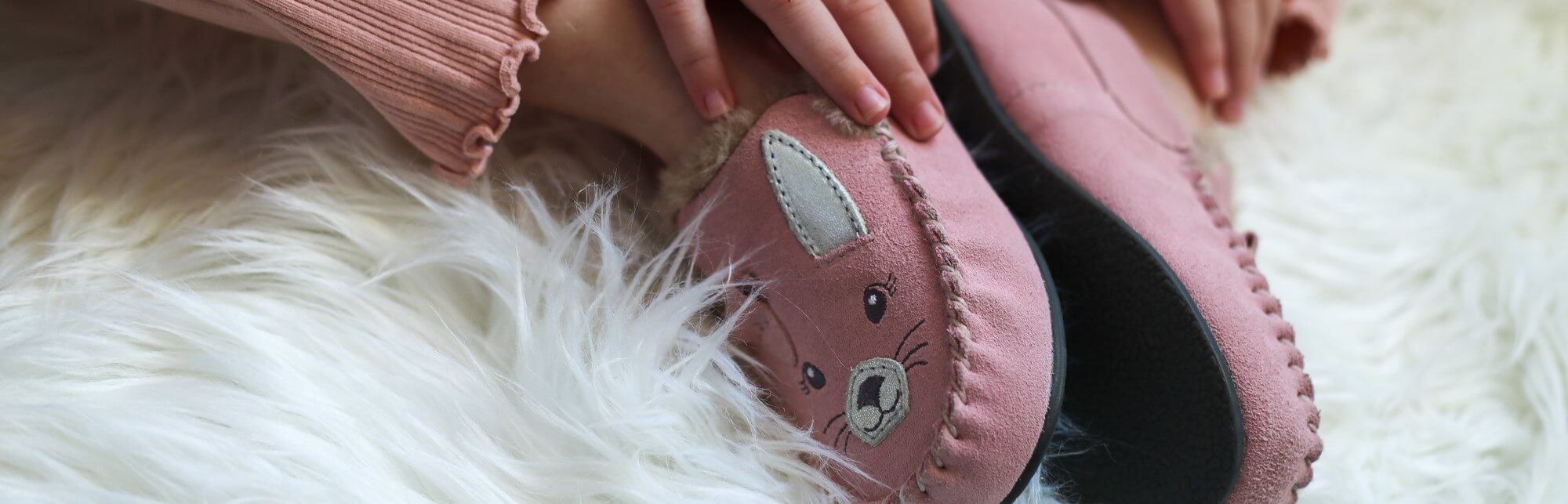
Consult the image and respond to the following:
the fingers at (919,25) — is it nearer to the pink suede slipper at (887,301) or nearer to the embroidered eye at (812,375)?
the pink suede slipper at (887,301)

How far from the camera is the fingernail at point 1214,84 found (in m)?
0.71

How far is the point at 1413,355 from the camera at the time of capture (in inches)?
23.5

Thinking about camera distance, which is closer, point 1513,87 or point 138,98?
point 138,98

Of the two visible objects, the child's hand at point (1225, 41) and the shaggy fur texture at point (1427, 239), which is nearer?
the shaggy fur texture at point (1427, 239)

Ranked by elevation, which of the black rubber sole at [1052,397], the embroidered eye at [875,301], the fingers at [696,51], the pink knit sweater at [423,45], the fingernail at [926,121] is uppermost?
the pink knit sweater at [423,45]

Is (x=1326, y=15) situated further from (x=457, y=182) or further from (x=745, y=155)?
(x=457, y=182)

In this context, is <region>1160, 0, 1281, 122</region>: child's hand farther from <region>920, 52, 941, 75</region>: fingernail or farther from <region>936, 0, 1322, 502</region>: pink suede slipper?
<region>920, 52, 941, 75</region>: fingernail

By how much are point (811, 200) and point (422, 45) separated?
0.69 ft

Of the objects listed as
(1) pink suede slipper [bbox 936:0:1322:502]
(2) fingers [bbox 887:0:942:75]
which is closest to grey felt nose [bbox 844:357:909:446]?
(1) pink suede slipper [bbox 936:0:1322:502]

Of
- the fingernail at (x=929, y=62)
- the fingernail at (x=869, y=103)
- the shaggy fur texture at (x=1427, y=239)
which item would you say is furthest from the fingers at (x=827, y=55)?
the shaggy fur texture at (x=1427, y=239)

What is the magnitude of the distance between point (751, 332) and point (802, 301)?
0.17 feet

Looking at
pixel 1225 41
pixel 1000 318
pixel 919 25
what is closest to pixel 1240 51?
pixel 1225 41

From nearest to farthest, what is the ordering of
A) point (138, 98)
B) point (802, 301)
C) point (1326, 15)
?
point (802, 301) < point (138, 98) < point (1326, 15)

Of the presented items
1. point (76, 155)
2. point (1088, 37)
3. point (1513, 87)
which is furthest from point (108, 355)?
point (1513, 87)
